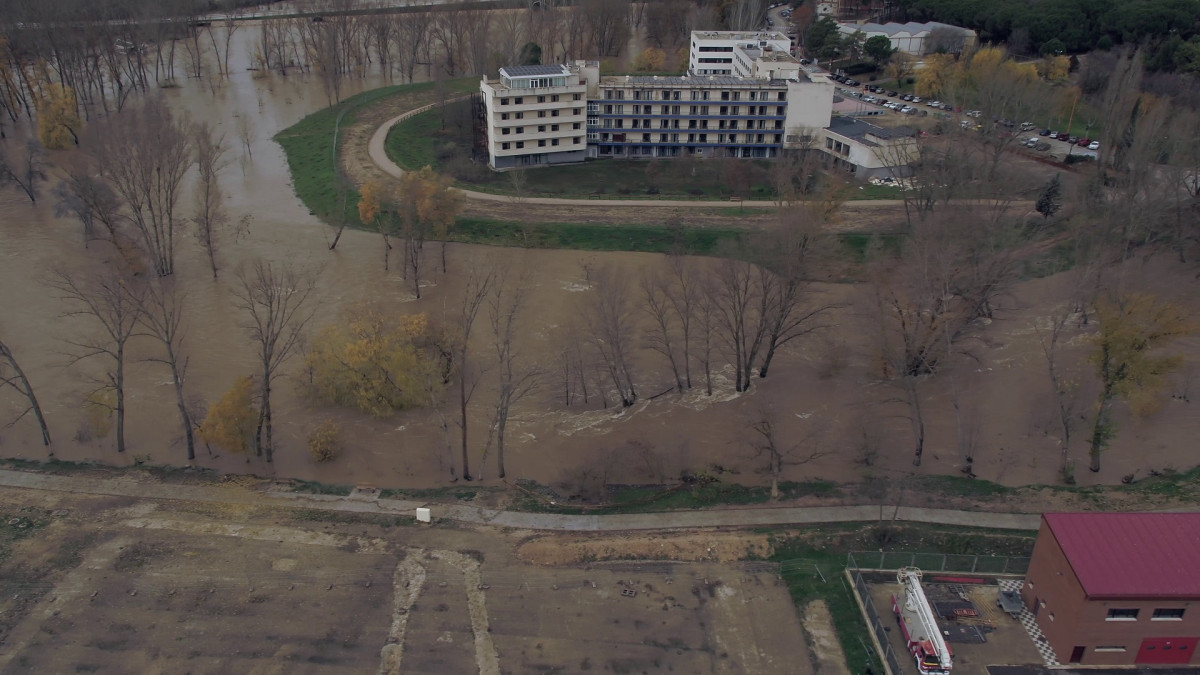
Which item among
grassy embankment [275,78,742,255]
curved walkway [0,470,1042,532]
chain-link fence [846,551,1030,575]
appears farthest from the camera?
grassy embankment [275,78,742,255]

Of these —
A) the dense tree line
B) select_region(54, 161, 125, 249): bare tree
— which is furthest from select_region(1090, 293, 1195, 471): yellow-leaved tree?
the dense tree line

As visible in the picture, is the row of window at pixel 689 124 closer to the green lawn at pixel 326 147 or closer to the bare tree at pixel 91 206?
the green lawn at pixel 326 147

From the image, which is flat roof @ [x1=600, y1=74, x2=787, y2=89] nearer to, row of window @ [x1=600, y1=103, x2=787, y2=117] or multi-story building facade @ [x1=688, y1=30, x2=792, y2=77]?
row of window @ [x1=600, y1=103, x2=787, y2=117]

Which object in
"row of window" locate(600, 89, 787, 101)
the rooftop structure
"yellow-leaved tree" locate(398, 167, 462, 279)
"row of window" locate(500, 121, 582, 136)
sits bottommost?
"yellow-leaved tree" locate(398, 167, 462, 279)

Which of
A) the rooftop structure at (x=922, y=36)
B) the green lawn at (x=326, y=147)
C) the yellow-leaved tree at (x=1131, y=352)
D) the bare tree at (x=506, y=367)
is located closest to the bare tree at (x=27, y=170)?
the green lawn at (x=326, y=147)

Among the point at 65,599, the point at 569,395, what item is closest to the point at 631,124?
the point at 569,395

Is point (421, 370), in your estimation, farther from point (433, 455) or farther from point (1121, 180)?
point (1121, 180)

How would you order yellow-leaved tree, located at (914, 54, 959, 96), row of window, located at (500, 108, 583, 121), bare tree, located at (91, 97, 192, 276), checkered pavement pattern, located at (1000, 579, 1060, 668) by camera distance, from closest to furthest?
checkered pavement pattern, located at (1000, 579, 1060, 668) → bare tree, located at (91, 97, 192, 276) → row of window, located at (500, 108, 583, 121) → yellow-leaved tree, located at (914, 54, 959, 96)
